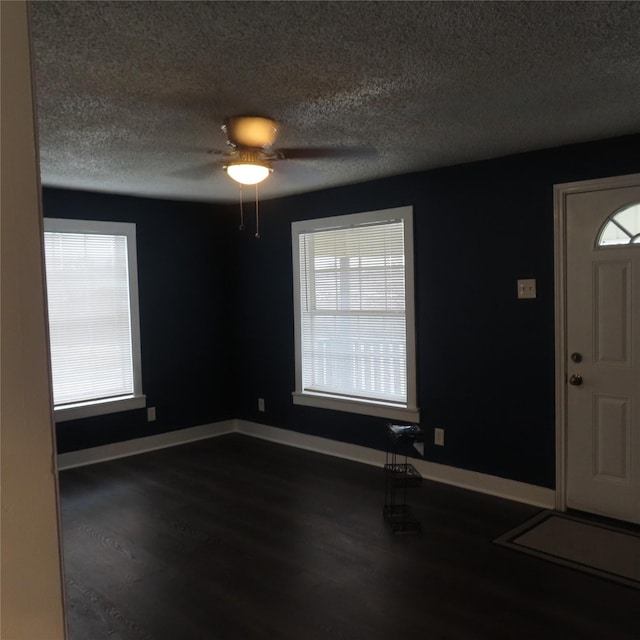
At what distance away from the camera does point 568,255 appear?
3645 mm

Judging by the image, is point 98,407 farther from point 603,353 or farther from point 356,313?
point 603,353

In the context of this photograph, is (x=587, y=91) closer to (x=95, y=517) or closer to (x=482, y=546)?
(x=482, y=546)

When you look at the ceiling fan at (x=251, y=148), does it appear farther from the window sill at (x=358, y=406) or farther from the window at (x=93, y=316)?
the window sill at (x=358, y=406)

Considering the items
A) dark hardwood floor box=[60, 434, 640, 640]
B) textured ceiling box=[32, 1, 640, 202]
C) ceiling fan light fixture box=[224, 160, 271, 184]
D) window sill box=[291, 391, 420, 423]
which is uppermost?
textured ceiling box=[32, 1, 640, 202]

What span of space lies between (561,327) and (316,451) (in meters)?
2.41

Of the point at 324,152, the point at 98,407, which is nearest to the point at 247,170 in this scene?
the point at 324,152

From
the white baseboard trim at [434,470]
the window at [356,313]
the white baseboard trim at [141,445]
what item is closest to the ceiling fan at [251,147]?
the window at [356,313]

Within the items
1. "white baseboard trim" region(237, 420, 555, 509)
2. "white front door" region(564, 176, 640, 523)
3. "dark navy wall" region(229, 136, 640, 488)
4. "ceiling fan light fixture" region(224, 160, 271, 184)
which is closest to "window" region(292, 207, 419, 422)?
"dark navy wall" region(229, 136, 640, 488)

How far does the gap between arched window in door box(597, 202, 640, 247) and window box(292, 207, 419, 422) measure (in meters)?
1.38

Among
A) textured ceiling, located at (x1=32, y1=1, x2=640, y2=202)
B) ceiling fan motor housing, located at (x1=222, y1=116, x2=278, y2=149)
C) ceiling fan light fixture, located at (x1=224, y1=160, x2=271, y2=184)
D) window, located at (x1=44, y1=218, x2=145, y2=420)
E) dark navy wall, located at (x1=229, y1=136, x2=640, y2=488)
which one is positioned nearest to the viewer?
textured ceiling, located at (x1=32, y1=1, x2=640, y2=202)

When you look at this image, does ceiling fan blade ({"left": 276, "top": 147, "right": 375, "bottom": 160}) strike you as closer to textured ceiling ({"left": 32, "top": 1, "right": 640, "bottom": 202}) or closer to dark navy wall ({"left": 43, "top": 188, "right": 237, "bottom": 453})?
textured ceiling ({"left": 32, "top": 1, "right": 640, "bottom": 202})

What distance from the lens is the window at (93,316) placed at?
4785 mm

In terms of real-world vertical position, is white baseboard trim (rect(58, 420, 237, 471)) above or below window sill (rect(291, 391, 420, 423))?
below

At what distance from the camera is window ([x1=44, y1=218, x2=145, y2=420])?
4785 mm
